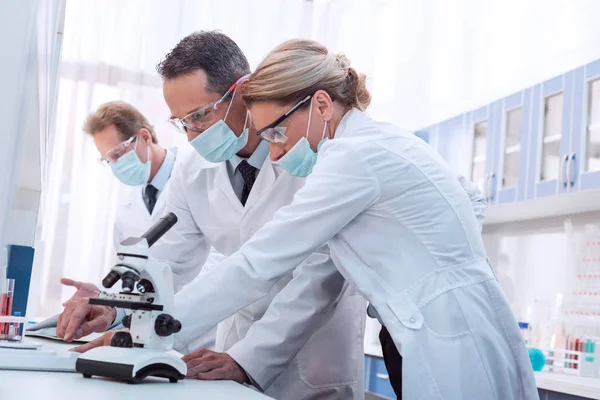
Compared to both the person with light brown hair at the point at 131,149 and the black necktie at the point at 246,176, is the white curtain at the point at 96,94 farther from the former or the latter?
the black necktie at the point at 246,176

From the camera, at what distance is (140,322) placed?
3.90 ft

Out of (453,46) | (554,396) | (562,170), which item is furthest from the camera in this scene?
(453,46)

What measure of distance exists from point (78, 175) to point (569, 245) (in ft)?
8.93

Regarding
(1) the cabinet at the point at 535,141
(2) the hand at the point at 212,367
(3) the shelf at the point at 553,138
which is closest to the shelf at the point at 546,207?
(1) the cabinet at the point at 535,141

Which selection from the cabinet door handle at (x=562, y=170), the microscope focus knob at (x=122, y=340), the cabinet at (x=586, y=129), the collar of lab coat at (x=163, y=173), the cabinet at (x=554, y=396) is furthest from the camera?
the collar of lab coat at (x=163, y=173)

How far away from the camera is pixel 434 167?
151 cm

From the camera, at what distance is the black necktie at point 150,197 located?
3.62 metres

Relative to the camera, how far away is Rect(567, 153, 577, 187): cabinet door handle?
10.1ft

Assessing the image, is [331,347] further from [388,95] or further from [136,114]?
[388,95]

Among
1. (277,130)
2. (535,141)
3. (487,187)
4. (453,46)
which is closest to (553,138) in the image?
(535,141)

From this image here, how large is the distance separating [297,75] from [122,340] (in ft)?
2.33

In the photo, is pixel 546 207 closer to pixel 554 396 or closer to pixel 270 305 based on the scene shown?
pixel 554 396

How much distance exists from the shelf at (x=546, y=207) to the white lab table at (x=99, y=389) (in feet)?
7.54

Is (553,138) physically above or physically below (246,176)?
above
